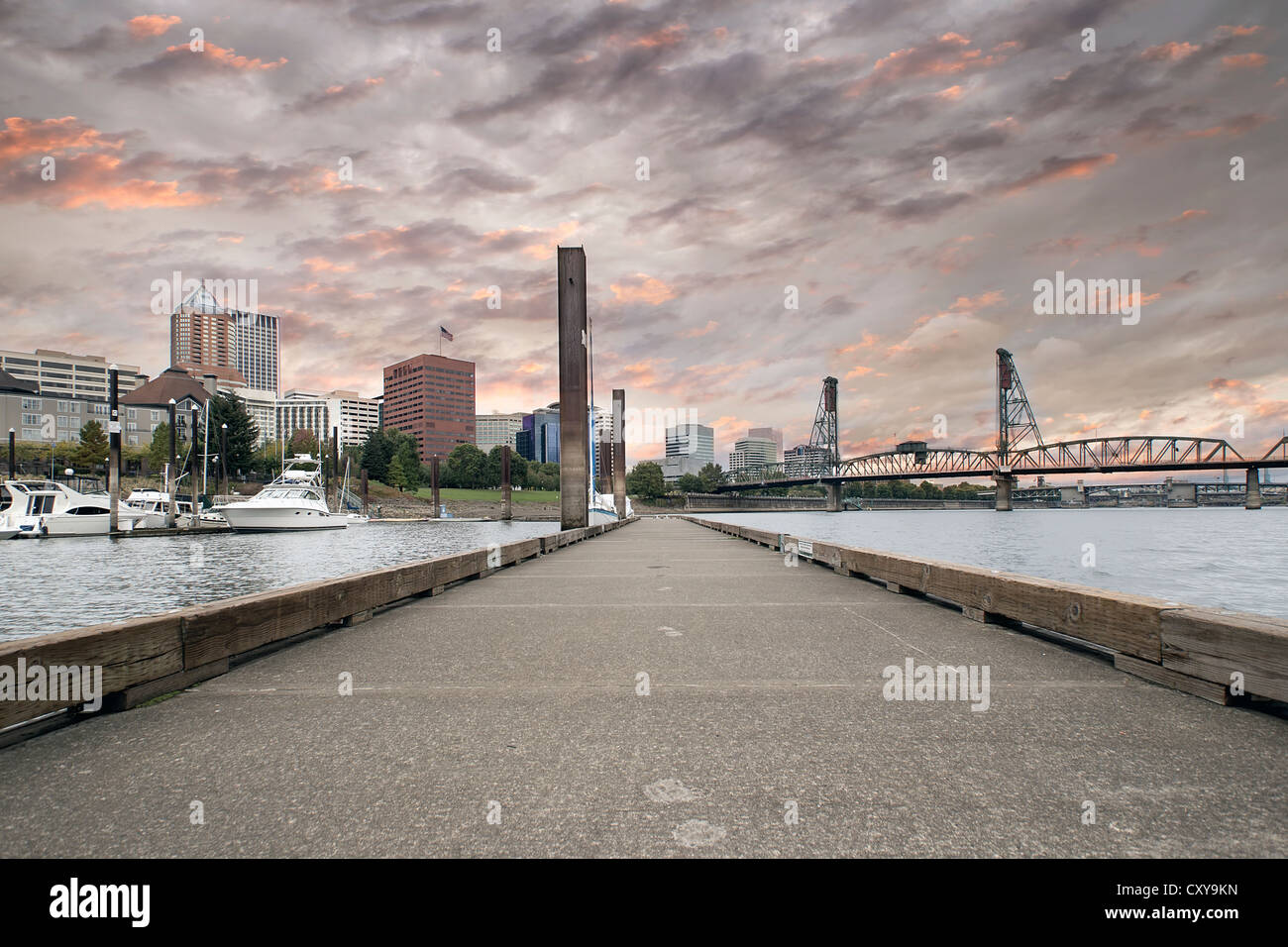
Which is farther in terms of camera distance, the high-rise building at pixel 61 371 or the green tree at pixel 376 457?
the high-rise building at pixel 61 371

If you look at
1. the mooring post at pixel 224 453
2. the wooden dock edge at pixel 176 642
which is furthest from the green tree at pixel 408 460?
the wooden dock edge at pixel 176 642

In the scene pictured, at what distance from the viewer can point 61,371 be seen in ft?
582

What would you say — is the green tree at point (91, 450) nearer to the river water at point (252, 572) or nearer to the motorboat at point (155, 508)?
the motorboat at point (155, 508)

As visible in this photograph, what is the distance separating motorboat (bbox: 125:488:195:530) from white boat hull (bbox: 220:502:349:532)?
4.43m

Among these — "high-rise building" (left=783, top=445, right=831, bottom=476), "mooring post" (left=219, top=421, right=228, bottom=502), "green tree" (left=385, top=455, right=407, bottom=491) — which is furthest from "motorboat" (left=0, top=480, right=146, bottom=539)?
"high-rise building" (left=783, top=445, right=831, bottom=476)

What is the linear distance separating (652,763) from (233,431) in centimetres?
12041

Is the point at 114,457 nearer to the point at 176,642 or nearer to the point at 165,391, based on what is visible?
the point at 176,642

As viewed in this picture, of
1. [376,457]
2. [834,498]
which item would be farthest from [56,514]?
[834,498]

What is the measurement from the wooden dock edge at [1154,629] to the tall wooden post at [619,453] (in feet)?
212

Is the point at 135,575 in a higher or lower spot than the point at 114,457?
lower

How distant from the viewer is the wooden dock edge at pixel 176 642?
430 centimetres
